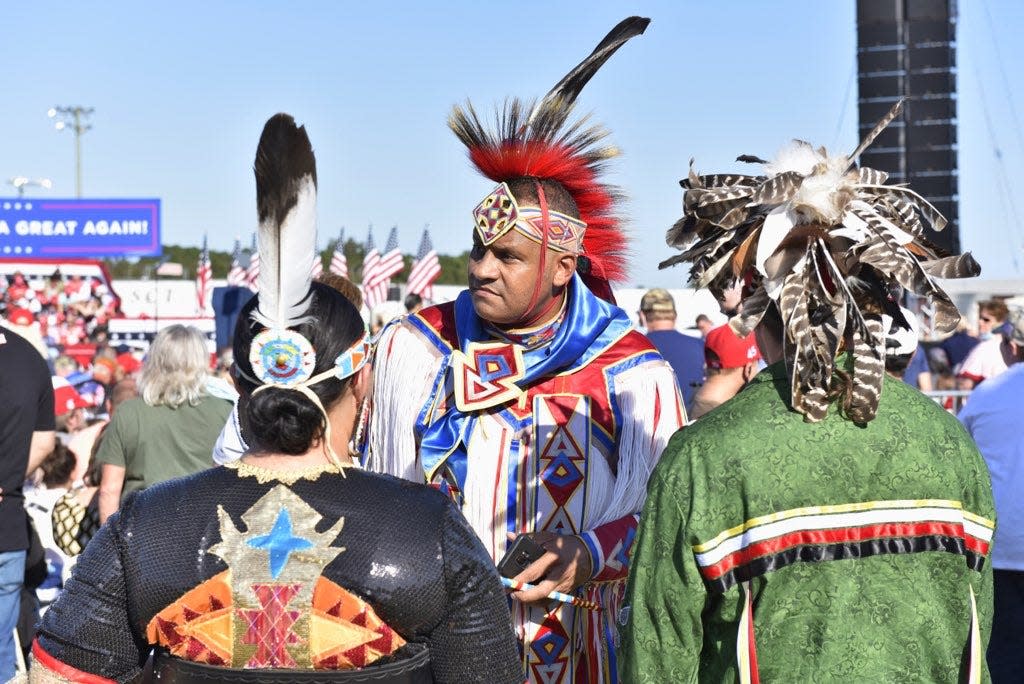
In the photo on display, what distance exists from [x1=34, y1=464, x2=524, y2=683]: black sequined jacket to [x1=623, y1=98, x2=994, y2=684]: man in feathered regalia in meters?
0.38

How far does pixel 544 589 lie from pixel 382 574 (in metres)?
1.00

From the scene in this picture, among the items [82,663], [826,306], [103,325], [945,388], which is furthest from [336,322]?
[103,325]

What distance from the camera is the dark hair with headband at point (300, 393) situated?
2.18 meters

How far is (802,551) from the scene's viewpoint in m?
2.22

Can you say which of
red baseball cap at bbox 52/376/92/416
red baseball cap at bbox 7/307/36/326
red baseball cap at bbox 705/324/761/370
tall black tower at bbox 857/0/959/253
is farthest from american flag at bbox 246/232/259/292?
tall black tower at bbox 857/0/959/253

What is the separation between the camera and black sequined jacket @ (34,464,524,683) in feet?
6.97

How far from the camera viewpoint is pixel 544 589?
3070mm

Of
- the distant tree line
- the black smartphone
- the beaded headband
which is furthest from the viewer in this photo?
the distant tree line

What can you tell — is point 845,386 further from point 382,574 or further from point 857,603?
point 382,574

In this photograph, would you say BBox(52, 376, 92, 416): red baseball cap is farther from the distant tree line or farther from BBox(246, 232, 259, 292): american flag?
the distant tree line

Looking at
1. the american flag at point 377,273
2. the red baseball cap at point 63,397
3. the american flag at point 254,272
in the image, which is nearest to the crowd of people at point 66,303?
the american flag at point 254,272

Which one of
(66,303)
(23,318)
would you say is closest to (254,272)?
(66,303)

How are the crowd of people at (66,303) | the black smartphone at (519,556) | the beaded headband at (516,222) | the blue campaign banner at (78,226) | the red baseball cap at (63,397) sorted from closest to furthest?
the black smartphone at (519,556), the beaded headband at (516,222), the red baseball cap at (63,397), the crowd of people at (66,303), the blue campaign banner at (78,226)

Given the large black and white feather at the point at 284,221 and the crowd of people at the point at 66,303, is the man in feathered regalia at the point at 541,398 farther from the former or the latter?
the crowd of people at the point at 66,303
